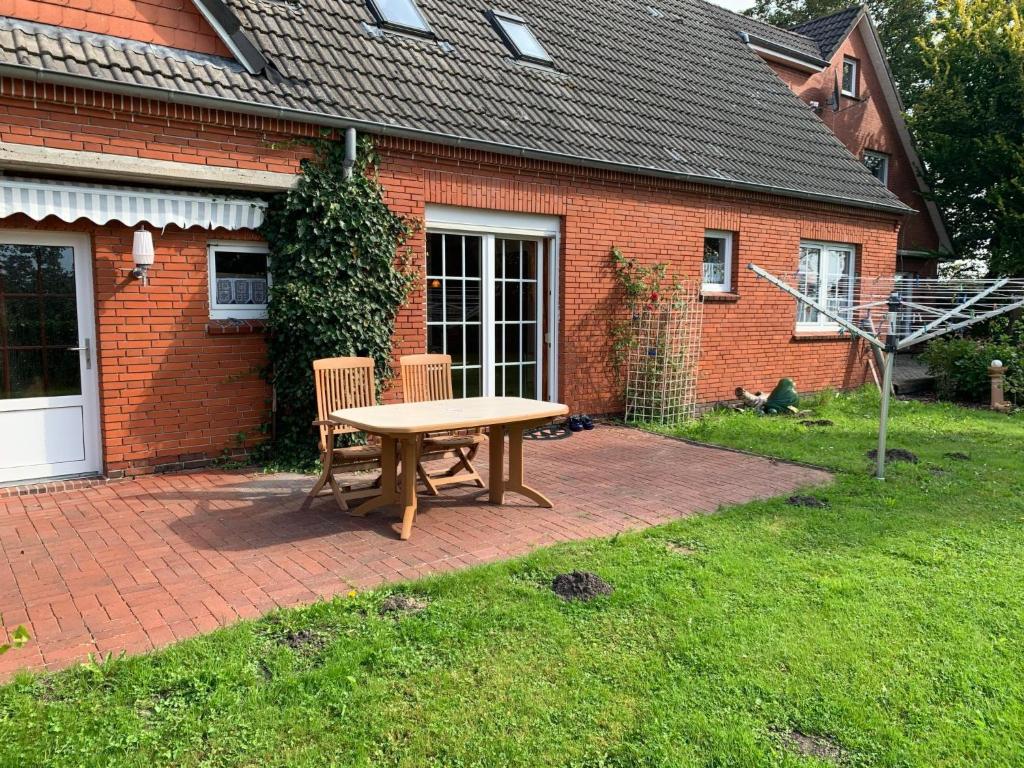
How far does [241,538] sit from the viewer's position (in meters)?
5.27

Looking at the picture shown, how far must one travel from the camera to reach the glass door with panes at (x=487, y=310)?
872 cm

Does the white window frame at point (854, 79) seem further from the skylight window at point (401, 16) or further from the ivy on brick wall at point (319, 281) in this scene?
the ivy on brick wall at point (319, 281)

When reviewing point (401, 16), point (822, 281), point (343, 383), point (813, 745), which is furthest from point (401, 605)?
point (822, 281)

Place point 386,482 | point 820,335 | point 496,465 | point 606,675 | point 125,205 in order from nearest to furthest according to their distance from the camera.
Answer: point 606,675 → point 386,482 → point 496,465 → point 125,205 → point 820,335

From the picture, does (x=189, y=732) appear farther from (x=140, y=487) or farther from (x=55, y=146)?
(x=55, y=146)

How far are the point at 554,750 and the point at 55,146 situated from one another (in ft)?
19.8

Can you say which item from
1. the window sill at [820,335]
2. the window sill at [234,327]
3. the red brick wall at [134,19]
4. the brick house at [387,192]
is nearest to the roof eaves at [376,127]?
the brick house at [387,192]

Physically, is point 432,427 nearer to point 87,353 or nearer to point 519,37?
point 87,353

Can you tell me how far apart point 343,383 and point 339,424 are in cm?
101

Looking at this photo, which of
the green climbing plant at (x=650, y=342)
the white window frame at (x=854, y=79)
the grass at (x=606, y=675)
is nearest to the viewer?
the grass at (x=606, y=675)

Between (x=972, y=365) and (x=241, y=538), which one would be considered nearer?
(x=241, y=538)

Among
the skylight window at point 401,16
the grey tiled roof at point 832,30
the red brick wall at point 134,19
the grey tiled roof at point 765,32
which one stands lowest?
the red brick wall at point 134,19

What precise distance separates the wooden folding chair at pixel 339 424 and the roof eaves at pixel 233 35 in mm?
3173

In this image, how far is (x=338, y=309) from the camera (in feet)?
23.6
